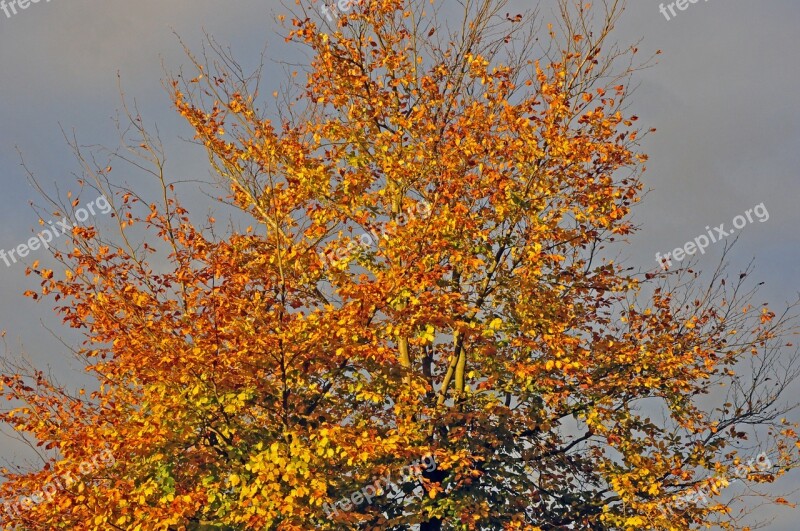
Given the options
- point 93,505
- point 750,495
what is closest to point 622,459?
point 750,495

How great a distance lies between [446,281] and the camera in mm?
22984

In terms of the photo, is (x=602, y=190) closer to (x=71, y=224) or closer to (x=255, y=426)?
(x=255, y=426)

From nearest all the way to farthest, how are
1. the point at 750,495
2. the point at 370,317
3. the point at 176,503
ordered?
the point at 176,503
the point at 370,317
the point at 750,495

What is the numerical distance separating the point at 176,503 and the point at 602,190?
42.2 ft

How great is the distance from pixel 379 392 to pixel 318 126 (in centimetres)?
788

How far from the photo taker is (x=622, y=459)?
2252cm

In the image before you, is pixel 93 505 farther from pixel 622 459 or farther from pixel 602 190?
pixel 602 190

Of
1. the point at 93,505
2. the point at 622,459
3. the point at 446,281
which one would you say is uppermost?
the point at 446,281

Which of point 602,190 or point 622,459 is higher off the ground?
point 602,190

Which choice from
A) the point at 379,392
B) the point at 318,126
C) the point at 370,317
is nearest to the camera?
the point at 370,317

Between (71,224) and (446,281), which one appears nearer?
(71,224)

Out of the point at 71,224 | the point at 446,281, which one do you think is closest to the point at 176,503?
the point at 71,224

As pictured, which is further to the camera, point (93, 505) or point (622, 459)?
point (622, 459)

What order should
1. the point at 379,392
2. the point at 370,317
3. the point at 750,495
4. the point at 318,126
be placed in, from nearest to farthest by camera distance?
1. the point at 370,317
2. the point at 379,392
3. the point at 750,495
4. the point at 318,126
